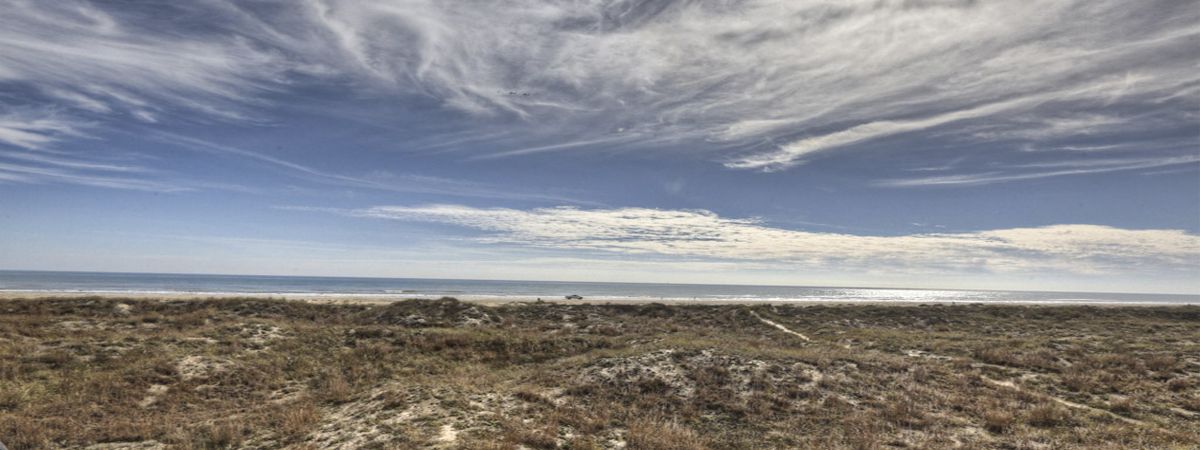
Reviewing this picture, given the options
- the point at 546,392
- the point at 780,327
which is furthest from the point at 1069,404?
the point at 780,327

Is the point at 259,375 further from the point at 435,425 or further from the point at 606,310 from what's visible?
the point at 606,310

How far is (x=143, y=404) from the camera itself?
16312 millimetres

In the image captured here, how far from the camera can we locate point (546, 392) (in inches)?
684

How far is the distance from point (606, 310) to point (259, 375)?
4348 centimetres

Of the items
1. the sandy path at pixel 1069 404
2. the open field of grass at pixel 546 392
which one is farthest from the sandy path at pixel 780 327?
the sandy path at pixel 1069 404

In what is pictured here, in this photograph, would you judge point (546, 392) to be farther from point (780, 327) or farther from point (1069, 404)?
point (780, 327)

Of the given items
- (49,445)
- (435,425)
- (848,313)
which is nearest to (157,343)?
(49,445)

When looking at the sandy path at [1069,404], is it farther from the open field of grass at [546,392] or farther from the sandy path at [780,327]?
the sandy path at [780,327]

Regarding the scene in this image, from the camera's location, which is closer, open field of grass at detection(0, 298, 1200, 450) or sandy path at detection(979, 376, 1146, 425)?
open field of grass at detection(0, 298, 1200, 450)

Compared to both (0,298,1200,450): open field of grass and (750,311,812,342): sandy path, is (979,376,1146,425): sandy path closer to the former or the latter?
(0,298,1200,450): open field of grass

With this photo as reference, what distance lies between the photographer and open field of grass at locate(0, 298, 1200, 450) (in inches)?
516

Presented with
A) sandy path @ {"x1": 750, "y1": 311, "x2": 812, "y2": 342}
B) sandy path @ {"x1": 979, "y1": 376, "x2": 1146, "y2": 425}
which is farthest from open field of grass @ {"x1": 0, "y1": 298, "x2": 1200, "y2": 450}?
sandy path @ {"x1": 750, "y1": 311, "x2": 812, "y2": 342}

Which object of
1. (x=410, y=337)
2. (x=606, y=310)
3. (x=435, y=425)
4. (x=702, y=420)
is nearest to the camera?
(x=435, y=425)

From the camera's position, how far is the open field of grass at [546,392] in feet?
43.0
